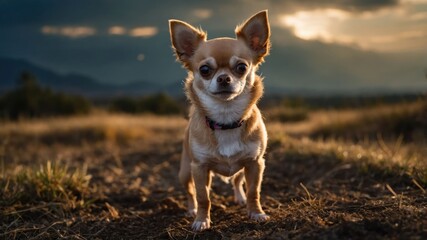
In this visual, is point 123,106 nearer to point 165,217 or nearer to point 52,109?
point 52,109

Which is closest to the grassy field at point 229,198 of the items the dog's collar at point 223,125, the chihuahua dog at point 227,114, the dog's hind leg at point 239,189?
the dog's hind leg at point 239,189

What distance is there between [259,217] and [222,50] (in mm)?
1328

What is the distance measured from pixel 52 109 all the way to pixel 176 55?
19888mm

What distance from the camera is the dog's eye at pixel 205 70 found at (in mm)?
3787

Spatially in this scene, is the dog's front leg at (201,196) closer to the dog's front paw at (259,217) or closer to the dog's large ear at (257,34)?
the dog's front paw at (259,217)

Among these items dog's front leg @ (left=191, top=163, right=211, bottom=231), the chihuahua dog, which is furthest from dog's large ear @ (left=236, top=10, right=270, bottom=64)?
dog's front leg @ (left=191, top=163, right=211, bottom=231)

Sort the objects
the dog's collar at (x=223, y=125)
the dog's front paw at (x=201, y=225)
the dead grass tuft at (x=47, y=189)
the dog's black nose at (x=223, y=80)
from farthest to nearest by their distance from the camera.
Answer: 1. the dead grass tuft at (x=47, y=189)
2. the dog's collar at (x=223, y=125)
3. the dog's front paw at (x=201, y=225)
4. the dog's black nose at (x=223, y=80)

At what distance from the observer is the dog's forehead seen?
3.78 metres

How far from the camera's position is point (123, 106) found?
99.7ft

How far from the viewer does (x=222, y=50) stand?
3795 mm

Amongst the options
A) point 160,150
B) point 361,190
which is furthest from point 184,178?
point 160,150

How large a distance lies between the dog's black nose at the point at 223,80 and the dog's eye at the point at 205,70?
0.58ft

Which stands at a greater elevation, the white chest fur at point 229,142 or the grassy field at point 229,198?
the white chest fur at point 229,142

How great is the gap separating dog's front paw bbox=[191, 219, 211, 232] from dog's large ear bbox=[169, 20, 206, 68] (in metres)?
1.32
